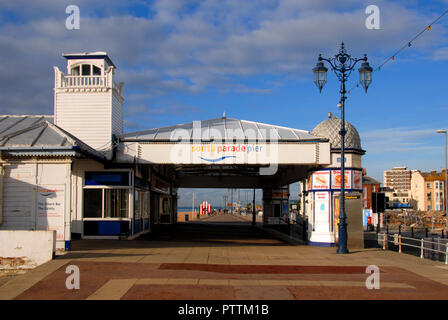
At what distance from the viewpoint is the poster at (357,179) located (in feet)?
75.0

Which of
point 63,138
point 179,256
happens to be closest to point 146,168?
point 63,138

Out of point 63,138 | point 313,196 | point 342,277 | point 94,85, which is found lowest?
point 342,277

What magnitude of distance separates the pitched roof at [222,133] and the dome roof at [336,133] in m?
0.63

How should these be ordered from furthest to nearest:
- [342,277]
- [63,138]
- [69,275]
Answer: [63,138]
[342,277]
[69,275]

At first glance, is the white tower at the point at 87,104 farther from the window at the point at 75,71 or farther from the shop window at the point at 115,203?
the shop window at the point at 115,203

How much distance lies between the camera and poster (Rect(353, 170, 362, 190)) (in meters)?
22.9

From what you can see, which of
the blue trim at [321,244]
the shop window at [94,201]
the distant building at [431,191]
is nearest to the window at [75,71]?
the shop window at [94,201]

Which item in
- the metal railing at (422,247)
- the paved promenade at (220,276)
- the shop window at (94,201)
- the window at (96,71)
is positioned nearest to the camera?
the paved promenade at (220,276)

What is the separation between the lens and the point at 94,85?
915 inches

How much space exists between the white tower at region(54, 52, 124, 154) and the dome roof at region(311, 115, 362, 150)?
1111 cm

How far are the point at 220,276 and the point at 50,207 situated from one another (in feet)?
26.9
